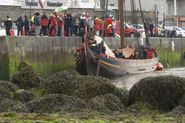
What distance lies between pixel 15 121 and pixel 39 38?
20963 millimetres

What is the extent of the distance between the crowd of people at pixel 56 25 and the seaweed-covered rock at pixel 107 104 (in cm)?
1778

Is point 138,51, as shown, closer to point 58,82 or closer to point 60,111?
point 58,82

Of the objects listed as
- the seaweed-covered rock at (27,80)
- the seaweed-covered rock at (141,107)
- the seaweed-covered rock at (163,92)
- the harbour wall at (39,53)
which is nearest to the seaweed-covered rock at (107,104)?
the seaweed-covered rock at (141,107)

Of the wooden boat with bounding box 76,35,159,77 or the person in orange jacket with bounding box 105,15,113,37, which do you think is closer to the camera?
the wooden boat with bounding box 76,35,159,77

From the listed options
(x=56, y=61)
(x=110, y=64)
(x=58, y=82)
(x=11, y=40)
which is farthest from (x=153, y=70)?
(x=58, y=82)

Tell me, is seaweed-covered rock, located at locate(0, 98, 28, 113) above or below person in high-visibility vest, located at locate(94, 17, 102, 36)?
below

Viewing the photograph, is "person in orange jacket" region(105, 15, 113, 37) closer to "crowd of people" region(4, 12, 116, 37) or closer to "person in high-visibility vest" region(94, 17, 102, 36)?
"crowd of people" region(4, 12, 116, 37)

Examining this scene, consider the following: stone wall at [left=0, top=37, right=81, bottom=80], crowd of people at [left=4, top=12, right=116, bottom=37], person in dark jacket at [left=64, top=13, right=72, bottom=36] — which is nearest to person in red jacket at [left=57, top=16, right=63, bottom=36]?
Answer: crowd of people at [left=4, top=12, right=116, bottom=37]

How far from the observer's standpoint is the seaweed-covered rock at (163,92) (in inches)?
495

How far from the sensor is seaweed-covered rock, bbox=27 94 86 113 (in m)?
10.8

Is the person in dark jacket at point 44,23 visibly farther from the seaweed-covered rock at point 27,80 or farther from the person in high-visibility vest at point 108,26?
the seaweed-covered rock at point 27,80

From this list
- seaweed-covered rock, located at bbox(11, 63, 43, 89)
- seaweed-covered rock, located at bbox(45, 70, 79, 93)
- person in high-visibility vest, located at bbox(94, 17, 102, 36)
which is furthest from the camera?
person in high-visibility vest, located at bbox(94, 17, 102, 36)

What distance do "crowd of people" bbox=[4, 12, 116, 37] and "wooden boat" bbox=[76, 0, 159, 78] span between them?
1155 mm

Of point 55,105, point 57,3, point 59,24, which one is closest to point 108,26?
point 59,24
